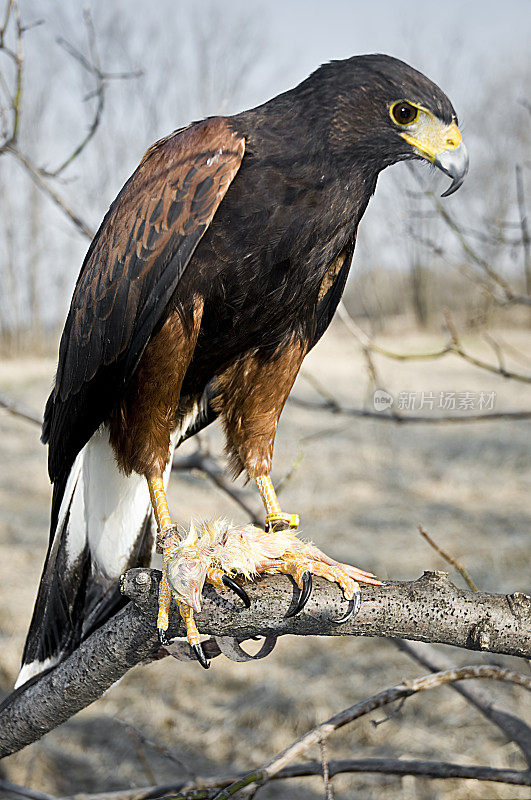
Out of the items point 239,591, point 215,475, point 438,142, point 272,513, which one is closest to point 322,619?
point 239,591

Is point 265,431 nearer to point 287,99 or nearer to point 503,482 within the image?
point 287,99

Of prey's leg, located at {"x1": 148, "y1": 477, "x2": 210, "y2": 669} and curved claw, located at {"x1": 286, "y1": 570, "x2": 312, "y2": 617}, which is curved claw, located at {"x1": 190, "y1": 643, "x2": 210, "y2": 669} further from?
curved claw, located at {"x1": 286, "y1": 570, "x2": 312, "y2": 617}

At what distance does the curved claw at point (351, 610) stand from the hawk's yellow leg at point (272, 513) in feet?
1.87

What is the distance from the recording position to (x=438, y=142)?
5.96ft

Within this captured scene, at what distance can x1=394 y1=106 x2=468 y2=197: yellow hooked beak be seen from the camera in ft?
5.92

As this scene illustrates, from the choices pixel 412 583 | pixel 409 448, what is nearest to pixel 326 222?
pixel 412 583

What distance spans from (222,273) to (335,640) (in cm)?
408

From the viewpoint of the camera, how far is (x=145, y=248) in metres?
1.91

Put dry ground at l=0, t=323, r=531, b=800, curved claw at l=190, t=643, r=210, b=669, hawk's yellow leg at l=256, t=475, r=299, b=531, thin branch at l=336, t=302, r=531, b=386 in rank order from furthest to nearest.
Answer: dry ground at l=0, t=323, r=531, b=800
thin branch at l=336, t=302, r=531, b=386
hawk's yellow leg at l=256, t=475, r=299, b=531
curved claw at l=190, t=643, r=210, b=669

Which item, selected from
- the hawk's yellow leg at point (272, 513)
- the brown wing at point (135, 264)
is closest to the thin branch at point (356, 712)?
the hawk's yellow leg at point (272, 513)

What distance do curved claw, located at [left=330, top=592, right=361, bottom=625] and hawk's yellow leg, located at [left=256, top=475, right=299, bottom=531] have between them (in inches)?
22.4

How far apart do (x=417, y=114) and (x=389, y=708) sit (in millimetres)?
3826

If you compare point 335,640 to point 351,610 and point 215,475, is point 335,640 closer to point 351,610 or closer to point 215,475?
point 215,475

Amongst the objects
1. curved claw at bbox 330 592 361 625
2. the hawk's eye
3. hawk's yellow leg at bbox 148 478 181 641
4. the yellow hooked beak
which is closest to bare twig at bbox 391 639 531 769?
curved claw at bbox 330 592 361 625
